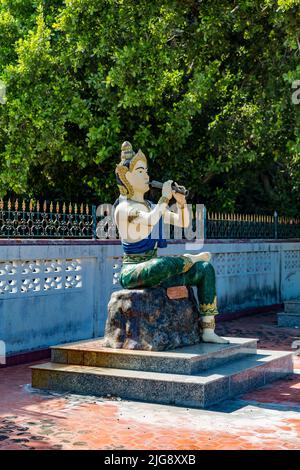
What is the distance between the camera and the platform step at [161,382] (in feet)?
23.9

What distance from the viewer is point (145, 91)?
Answer: 1423cm

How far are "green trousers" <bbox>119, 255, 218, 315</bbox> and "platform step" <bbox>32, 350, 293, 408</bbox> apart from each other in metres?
0.91

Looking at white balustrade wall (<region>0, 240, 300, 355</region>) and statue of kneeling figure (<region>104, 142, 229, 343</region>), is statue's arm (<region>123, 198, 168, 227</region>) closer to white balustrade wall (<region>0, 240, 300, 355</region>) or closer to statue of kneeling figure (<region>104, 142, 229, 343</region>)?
statue of kneeling figure (<region>104, 142, 229, 343</region>)

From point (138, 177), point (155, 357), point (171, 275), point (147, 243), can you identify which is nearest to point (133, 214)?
point (147, 243)

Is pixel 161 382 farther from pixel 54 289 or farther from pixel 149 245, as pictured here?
pixel 54 289

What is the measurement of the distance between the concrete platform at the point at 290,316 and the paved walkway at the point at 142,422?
6.02 m

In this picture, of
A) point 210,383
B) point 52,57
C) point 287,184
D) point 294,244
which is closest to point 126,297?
point 210,383

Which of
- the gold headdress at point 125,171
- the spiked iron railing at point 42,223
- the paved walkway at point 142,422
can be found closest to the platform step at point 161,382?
Result: the paved walkway at point 142,422

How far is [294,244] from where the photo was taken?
1903 centimetres

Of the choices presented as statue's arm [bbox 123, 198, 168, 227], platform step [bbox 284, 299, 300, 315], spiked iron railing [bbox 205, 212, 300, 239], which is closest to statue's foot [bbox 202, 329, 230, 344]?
statue's arm [bbox 123, 198, 168, 227]

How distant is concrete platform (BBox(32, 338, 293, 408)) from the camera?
7.36 metres

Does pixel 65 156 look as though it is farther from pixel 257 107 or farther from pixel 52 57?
pixel 257 107

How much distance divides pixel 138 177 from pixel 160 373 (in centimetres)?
249

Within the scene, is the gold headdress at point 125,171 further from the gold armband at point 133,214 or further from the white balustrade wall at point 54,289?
the white balustrade wall at point 54,289
